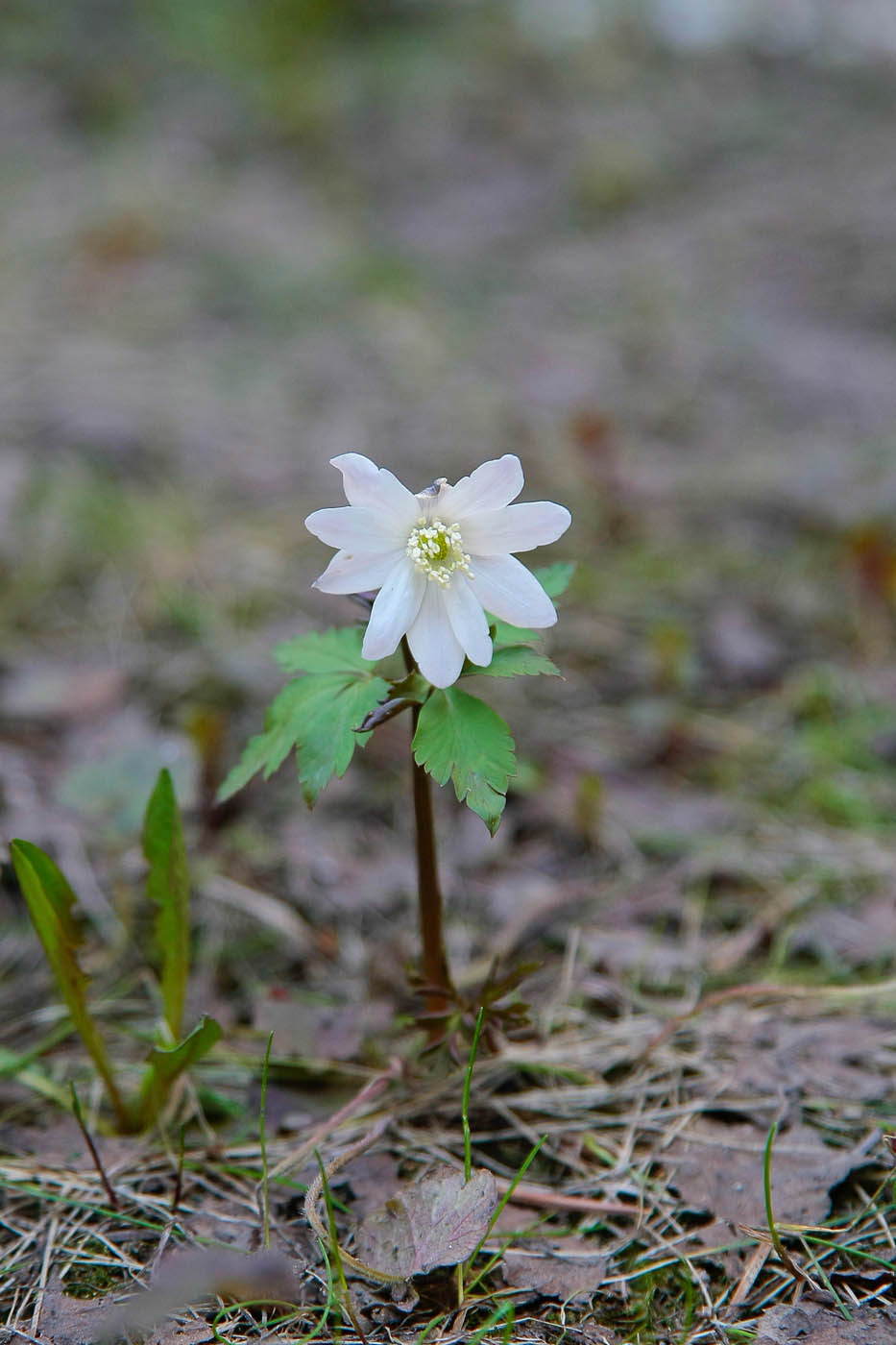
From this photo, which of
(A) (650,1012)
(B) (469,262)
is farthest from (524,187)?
(A) (650,1012)

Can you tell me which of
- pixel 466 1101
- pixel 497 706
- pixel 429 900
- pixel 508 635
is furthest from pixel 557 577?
pixel 497 706

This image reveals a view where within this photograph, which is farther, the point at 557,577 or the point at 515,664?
the point at 557,577

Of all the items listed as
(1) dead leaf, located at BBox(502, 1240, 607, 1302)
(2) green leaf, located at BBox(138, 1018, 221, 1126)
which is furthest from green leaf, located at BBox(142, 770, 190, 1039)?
(1) dead leaf, located at BBox(502, 1240, 607, 1302)

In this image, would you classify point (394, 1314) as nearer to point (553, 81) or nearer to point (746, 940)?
point (746, 940)

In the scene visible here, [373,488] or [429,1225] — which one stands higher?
[373,488]

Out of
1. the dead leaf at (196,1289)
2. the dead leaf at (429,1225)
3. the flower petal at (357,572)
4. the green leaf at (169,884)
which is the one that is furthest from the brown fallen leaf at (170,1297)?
the flower petal at (357,572)

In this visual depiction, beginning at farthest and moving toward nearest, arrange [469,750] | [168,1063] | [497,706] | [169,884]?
[497,706] → [169,884] → [168,1063] → [469,750]

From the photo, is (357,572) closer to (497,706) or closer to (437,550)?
(437,550)
